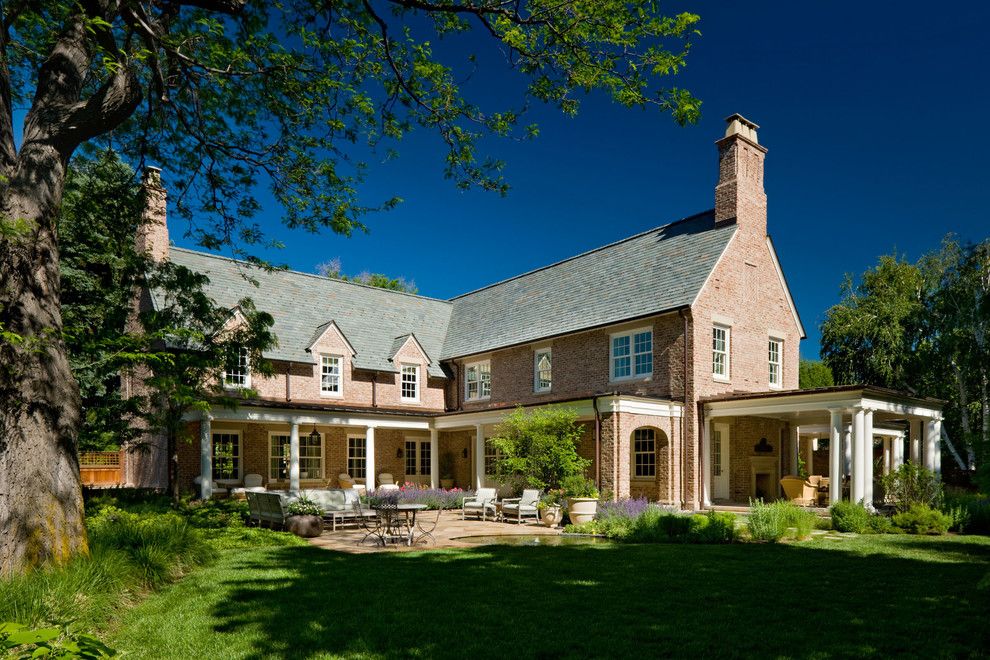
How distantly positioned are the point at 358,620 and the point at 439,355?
2344 centimetres

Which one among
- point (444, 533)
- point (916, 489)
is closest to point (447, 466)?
point (444, 533)

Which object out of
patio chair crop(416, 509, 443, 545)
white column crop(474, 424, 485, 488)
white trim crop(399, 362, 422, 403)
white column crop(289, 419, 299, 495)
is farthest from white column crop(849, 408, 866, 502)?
white trim crop(399, 362, 422, 403)

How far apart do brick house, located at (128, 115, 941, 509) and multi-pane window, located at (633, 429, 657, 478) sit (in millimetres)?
66

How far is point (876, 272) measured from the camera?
35656 millimetres

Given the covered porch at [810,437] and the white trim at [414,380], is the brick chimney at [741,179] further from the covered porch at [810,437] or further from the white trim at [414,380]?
the white trim at [414,380]

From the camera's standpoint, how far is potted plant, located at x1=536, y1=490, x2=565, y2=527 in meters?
18.1

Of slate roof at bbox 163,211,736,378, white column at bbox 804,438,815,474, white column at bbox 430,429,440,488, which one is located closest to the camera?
slate roof at bbox 163,211,736,378

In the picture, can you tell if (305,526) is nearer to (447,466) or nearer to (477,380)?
(477,380)

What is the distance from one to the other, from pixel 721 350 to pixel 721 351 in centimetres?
7

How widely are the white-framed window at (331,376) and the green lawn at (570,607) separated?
15.2 meters

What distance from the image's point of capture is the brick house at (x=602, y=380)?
21.0 m

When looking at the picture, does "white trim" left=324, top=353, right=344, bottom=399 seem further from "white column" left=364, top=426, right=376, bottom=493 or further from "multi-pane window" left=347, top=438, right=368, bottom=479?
"white column" left=364, top=426, right=376, bottom=493

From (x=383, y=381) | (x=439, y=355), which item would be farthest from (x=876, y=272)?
(x=383, y=381)

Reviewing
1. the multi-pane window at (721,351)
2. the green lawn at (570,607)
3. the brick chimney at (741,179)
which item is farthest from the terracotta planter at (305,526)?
the brick chimney at (741,179)
